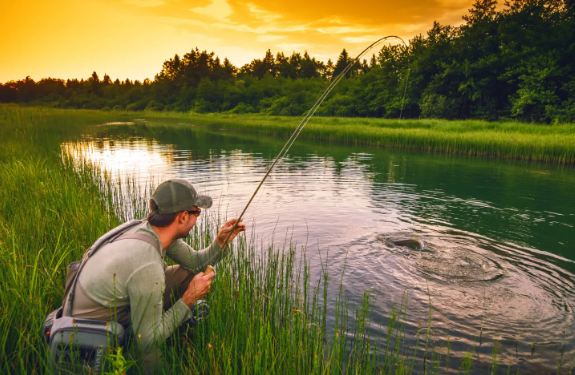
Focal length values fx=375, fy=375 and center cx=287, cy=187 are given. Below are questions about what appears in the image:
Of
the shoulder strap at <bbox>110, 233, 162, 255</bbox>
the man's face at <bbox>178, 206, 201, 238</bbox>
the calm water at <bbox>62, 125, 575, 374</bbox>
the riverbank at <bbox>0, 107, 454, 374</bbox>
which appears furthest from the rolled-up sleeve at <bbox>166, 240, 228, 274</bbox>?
the calm water at <bbox>62, 125, 575, 374</bbox>

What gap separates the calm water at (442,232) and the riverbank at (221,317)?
0.79 metres

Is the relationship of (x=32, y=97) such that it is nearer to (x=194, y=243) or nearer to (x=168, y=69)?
(x=168, y=69)

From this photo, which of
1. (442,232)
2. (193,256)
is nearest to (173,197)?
(193,256)

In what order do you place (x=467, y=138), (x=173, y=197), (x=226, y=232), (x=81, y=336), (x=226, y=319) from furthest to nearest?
1. (x=467, y=138)
2. (x=226, y=232)
3. (x=226, y=319)
4. (x=173, y=197)
5. (x=81, y=336)

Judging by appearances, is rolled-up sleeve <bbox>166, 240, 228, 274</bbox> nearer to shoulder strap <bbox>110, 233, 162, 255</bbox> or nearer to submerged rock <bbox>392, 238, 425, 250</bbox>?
shoulder strap <bbox>110, 233, 162, 255</bbox>

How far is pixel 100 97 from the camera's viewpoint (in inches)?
4082

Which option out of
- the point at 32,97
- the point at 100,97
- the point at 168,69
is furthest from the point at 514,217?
the point at 32,97

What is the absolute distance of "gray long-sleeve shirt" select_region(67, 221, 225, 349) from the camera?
2.28 meters

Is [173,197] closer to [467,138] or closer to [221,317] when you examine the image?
[221,317]

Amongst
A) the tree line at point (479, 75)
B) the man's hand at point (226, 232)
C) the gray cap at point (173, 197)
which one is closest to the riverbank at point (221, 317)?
the man's hand at point (226, 232)

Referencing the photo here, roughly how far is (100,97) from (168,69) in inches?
811

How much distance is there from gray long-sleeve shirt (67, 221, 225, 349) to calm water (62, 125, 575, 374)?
10.3ft

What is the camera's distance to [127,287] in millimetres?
2326

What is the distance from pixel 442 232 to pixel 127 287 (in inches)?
285
